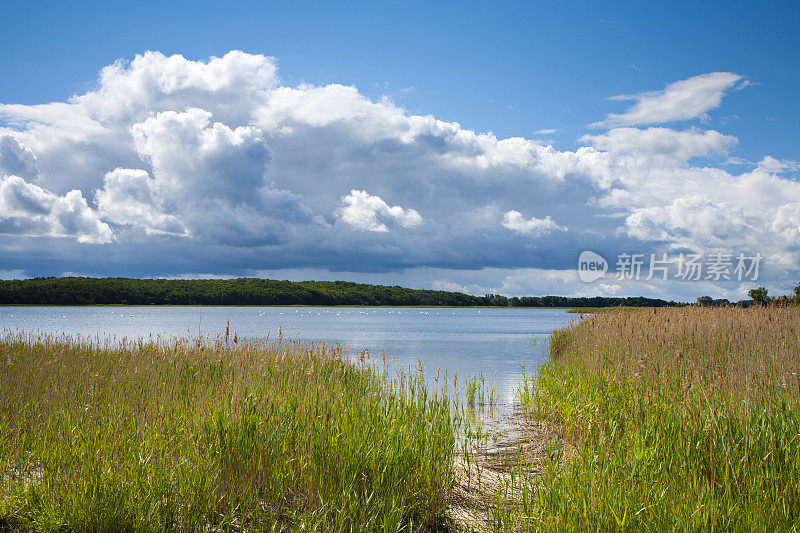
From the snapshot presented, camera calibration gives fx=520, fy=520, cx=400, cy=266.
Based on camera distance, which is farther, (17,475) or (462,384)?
(462,384)

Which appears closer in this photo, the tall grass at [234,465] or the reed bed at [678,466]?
the reed bed at [678,466]

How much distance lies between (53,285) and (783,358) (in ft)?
407

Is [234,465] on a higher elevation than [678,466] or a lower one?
lower

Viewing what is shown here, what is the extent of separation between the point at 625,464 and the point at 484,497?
1.58 meters

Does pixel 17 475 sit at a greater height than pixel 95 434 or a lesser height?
lesser

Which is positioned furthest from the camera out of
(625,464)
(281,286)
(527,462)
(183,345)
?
(281,286)

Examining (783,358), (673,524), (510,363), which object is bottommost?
(510,363)

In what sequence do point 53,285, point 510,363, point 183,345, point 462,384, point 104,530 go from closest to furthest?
point 104,530 < point 183,345 < point 462,384 < point 510,363 < point 53,285

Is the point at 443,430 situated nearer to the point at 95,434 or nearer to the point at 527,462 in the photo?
the point at 527,462

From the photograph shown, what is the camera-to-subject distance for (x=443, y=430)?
21.8 ft

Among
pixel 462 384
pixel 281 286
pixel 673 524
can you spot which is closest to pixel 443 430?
pixel 673 524

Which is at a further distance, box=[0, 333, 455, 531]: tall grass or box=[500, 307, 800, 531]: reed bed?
box=[0, 333, 455, 531]: tall grass

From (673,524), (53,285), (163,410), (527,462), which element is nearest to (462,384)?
(527,462)

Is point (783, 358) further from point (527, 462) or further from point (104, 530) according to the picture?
point (104, 530)
